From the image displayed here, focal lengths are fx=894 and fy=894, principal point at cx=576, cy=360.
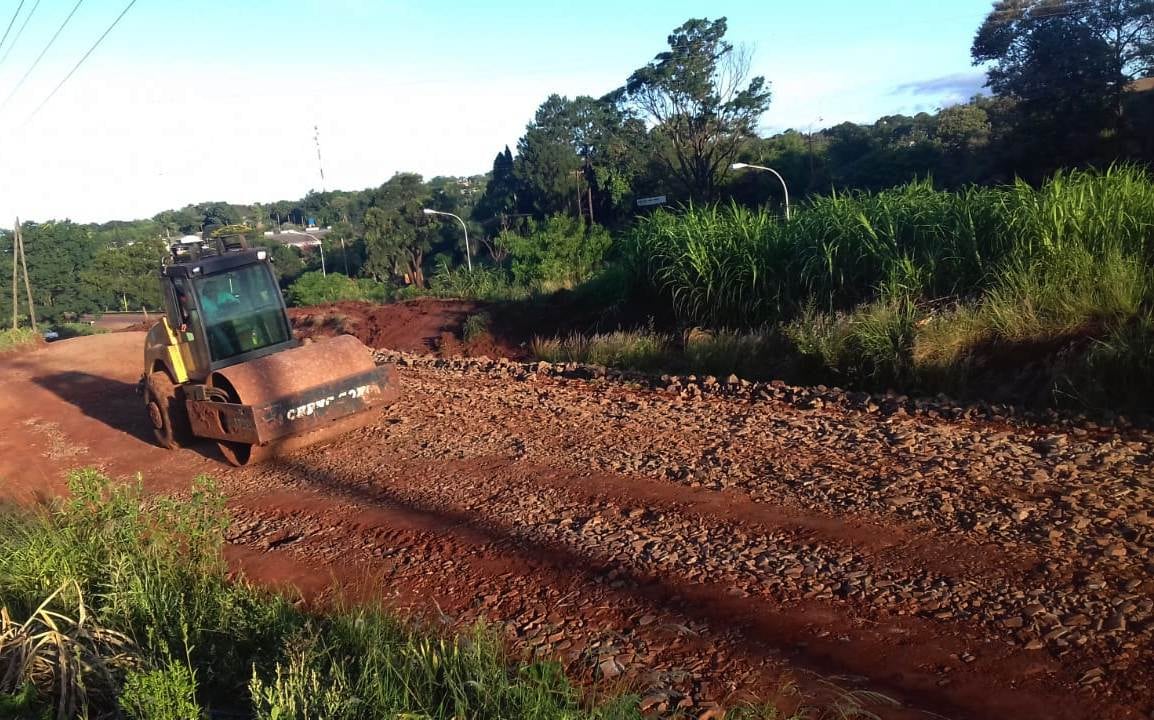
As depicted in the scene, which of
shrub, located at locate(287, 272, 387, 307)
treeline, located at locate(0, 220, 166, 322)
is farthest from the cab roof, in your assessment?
treeline, located at locate(0, 220, 166, 322)

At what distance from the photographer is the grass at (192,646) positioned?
375 cm

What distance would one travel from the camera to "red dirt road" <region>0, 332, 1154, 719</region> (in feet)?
13.9

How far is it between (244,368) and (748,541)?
6076 millimetres

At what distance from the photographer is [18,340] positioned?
27.8m

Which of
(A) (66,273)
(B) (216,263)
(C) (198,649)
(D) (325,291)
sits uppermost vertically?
(B) (216,263)

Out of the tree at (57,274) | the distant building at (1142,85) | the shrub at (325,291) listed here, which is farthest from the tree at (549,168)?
the distant building at (1142,85)

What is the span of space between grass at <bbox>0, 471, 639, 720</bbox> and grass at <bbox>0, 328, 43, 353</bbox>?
2382 centimetres

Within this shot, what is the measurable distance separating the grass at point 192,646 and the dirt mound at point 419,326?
12.4 metres

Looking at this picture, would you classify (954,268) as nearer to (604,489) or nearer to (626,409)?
(626,409)

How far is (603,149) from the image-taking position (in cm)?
5294

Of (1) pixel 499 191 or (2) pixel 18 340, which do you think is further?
(1) pixel 499 191

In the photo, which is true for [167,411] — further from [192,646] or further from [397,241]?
[397,241]

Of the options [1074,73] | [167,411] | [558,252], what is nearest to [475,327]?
[167,411]

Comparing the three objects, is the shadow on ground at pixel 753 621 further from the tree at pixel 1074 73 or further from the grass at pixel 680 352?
the tree at pixel 1074 73
